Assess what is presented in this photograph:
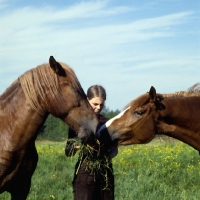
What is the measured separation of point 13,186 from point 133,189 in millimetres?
3807

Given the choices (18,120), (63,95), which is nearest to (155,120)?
(63,95)

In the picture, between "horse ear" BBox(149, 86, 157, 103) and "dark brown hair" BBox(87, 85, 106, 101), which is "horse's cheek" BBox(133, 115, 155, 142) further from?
"dark brown hair" BBox(87, 85, 106, 101)

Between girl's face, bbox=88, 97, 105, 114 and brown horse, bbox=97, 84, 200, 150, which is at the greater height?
girl's face, bbox=88, 97, 105, 114

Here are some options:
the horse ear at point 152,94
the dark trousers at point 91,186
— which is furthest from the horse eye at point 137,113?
the dark trousers at point 91,186

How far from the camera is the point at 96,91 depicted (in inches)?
196

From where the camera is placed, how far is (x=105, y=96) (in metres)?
5.03

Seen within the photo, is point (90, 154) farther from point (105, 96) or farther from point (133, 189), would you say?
point (133, 189)

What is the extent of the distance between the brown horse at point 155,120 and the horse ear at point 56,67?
961 mm

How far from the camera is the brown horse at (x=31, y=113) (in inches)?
165

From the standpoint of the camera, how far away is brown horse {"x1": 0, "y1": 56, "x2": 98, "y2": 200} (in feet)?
13.8

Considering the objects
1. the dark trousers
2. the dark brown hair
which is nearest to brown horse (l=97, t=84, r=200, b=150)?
the dark brown hair

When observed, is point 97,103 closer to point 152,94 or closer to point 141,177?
point 152,94

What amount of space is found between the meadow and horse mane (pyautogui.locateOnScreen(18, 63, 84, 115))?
1732 mm

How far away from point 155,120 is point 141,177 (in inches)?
176
